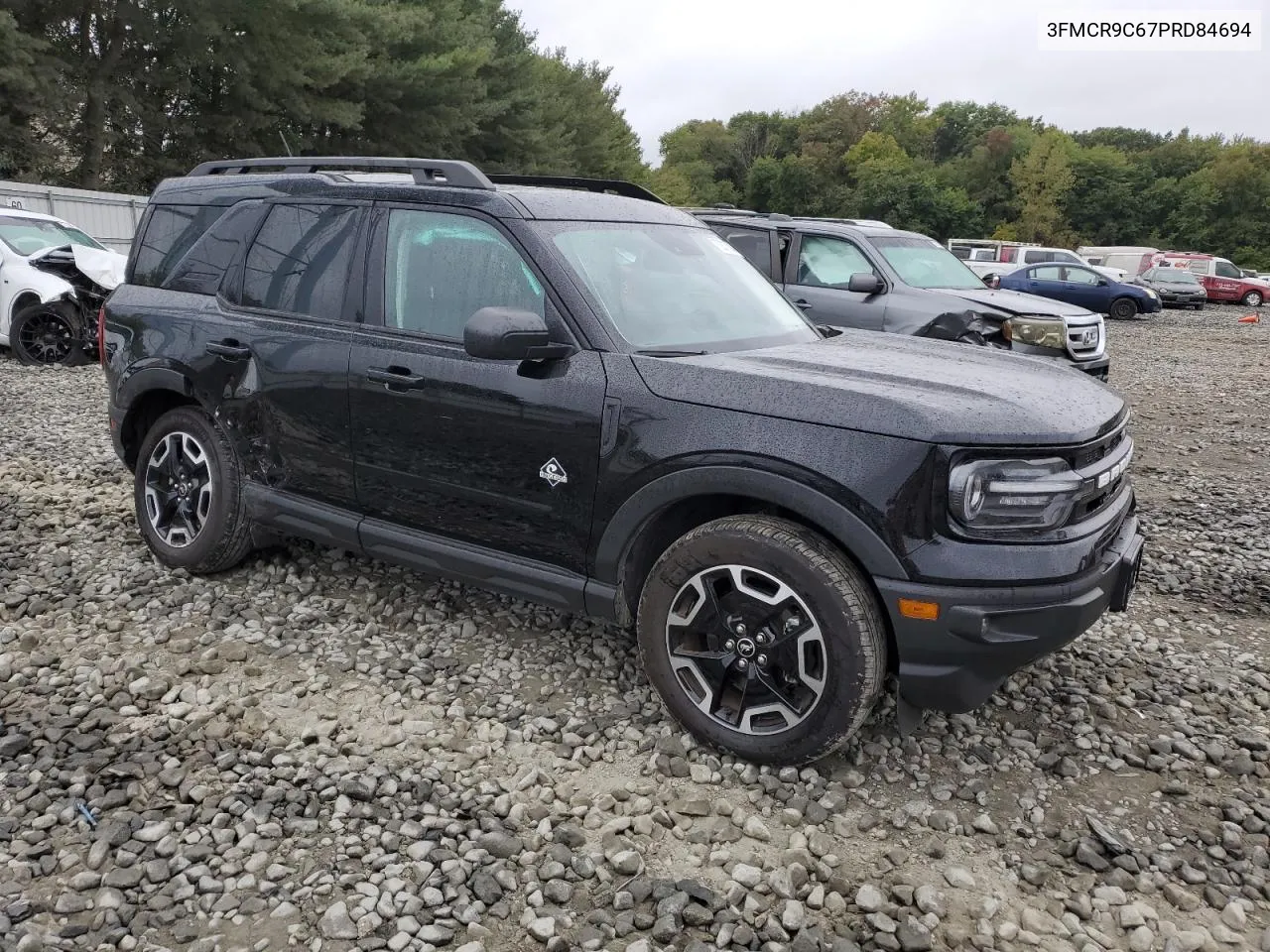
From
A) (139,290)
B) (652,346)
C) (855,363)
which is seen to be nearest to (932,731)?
(855,363)

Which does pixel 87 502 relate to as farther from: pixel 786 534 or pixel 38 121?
pixel 38 121

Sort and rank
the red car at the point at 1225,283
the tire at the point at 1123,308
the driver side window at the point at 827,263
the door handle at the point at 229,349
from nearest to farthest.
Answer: the door handle at the point at 229,349 → the driver side window at the point at 827,263 → the tire at the point at 1123,308 → the red car at the point at 1225,283

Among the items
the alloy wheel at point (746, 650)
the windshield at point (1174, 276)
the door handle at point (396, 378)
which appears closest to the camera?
the alloy wheel at point (746, 650)

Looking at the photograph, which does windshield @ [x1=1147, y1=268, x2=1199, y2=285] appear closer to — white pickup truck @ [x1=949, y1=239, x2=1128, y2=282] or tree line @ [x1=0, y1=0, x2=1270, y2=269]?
white pickup truck @ [x1=949, y1=239, x2=1128, y2=282]

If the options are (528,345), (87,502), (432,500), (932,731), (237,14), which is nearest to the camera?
(528,345)

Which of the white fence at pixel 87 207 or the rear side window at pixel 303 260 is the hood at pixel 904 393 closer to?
the rear side window at pixel 303 260

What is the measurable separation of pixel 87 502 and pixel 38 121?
23270mm

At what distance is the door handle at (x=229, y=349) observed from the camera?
4.23 m

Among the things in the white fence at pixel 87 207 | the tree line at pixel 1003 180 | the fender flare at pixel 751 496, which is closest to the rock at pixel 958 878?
the fender flare at pixel 751 496

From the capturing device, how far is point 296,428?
162 inches

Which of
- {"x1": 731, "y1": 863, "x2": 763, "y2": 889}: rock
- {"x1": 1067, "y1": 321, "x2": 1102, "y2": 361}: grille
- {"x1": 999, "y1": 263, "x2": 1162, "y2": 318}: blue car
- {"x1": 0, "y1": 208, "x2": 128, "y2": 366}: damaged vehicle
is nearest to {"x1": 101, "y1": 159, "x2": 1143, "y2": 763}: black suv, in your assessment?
{"x1": 731, "y1": 863, "x2": 763, "y2": 889}: rock

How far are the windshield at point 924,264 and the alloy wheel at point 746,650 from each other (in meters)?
6.56

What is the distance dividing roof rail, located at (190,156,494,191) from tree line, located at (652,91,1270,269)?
65609 millimetres

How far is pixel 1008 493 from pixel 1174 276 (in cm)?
3291
